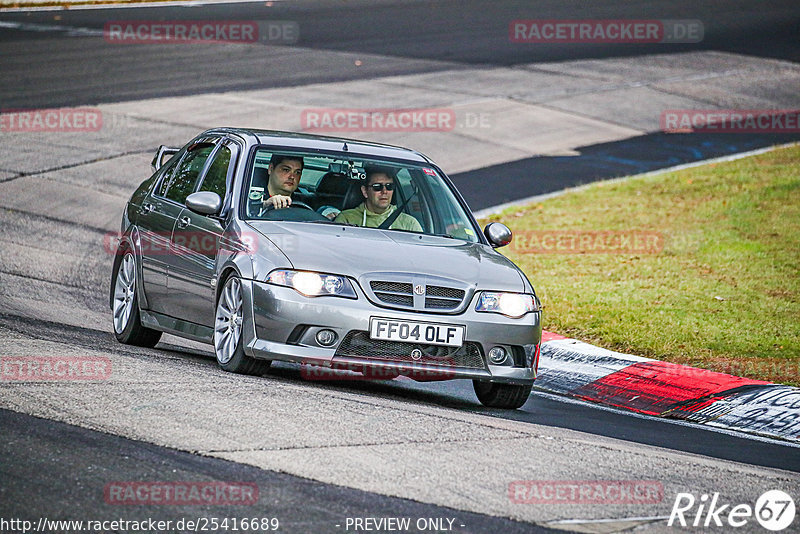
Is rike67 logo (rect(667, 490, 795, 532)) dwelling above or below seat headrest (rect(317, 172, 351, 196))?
below

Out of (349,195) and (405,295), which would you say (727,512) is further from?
(349,195)

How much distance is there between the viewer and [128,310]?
998 cm

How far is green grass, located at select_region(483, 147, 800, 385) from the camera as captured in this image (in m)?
10.9

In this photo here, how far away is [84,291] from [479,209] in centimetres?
637

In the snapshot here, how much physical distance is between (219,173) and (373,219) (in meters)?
1.17

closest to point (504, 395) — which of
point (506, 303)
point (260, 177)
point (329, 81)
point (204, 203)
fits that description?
point (506, 303)

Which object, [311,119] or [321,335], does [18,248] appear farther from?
[311,119]

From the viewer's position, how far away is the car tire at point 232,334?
26.9 ft

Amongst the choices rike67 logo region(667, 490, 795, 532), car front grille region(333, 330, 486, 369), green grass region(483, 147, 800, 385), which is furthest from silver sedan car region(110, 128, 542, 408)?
green grass region(483, 147, 800, 385)

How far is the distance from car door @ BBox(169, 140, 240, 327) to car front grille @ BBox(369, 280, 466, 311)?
1280 millimetres

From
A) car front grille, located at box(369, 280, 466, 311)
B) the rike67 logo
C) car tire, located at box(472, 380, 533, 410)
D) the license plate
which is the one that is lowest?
car tire, located at box(472, 380, 533, 410)

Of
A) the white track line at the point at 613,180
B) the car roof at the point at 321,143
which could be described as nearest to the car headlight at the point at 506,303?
the car roof at the point at 321,143

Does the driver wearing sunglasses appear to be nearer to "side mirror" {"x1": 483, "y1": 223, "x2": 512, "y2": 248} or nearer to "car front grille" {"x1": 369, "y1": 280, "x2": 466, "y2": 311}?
"side mirror" {"x1": 483, "y1": 223, "x2": 512, "y2": 248}

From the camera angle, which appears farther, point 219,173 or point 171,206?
point 171,206
